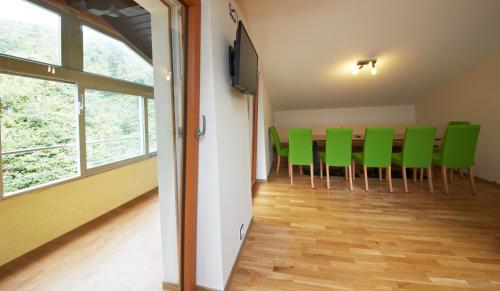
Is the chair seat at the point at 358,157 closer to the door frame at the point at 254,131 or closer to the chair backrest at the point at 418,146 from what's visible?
the chair backrest at the point at 418,146

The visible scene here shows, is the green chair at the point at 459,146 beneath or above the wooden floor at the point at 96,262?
above

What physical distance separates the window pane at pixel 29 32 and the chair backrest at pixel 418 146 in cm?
425

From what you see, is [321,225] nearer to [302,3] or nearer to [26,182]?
[302,3]

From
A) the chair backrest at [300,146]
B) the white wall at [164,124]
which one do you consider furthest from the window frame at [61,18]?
the chair backrest at [300,146]

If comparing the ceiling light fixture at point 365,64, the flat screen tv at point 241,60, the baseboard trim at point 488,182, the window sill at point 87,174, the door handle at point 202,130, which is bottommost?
the baseboard trim at point 488,182

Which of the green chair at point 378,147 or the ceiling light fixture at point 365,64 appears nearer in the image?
the green chair at point 378,147

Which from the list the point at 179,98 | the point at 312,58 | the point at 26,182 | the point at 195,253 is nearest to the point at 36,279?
A: the point at 26,182

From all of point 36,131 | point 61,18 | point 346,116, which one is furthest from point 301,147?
point 61,18

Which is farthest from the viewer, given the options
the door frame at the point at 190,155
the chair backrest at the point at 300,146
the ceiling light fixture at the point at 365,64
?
the ceiling light fixture at the point at 365,64

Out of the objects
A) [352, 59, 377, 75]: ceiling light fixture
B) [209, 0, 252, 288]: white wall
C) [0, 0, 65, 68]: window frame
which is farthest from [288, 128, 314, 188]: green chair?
[0, 0, 65, 68]: window frame

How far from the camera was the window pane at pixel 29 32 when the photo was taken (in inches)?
55.8

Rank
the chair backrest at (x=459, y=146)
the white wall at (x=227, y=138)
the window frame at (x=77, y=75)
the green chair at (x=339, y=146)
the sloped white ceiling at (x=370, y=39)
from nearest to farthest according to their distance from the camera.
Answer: the white wall at (x=227, y=138) < the window frame at (x=77, y=75) < the sloped white ceiling at (x=370, y=39) < the chair backrest at (x=459, y=146) < the green chair at (x=339, y=146)

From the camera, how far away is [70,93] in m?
1.98

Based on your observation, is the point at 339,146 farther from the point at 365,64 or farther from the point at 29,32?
the point at 29,32
